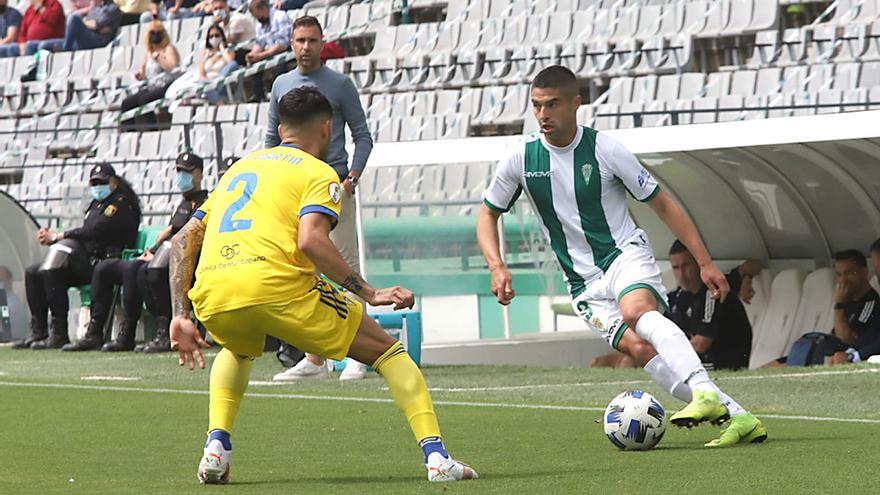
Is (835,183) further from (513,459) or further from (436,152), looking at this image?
(513,459)

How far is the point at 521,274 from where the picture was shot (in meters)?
15.3

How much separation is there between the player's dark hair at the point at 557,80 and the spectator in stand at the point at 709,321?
19.7 ft

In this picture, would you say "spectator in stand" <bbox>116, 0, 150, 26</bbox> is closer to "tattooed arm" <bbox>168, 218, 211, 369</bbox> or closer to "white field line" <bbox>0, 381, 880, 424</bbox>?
"white field line" <bbox>0, 381, 880, 424</bbox>

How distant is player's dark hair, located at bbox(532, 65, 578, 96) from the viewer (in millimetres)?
7672

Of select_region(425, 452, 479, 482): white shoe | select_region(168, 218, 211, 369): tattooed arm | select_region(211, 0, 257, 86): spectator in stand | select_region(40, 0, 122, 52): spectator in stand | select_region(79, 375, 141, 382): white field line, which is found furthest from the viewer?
select_region(40, 0, 122, 52): spectator in stand

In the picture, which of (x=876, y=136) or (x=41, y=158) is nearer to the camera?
(x=876, y=136)

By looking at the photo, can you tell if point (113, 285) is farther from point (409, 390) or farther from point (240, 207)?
point (409, 390)

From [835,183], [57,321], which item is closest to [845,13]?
[835,183]

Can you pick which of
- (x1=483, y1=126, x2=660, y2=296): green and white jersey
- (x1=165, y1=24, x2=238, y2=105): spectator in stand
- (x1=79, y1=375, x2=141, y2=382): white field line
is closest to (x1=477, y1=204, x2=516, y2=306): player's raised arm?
(x1=483, y1=126, x2=660, y2=296): green and white jersey

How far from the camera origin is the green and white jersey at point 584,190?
7.85 meters

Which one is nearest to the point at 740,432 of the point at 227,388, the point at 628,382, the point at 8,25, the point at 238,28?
the point at 227,388

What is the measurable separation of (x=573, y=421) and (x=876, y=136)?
12.6ft

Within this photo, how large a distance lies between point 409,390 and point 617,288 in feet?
5.78

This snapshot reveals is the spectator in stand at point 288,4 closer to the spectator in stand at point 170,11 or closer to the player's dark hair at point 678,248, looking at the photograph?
the spectator in stand at point 170,11
